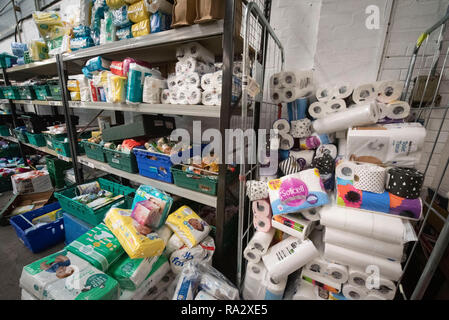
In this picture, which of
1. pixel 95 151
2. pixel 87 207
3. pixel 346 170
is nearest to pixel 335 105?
pixel 346 170

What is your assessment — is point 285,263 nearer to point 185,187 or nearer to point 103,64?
point 185,187

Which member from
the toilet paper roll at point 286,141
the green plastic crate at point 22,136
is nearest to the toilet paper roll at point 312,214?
the toilet paper roll at point 286,141

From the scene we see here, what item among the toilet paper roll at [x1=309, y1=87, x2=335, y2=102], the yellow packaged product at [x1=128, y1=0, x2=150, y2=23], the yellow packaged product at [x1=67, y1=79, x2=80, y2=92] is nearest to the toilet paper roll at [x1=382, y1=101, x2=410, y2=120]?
the toilet paper roll at [x1=309, y1=87, x2=335, y2=102]

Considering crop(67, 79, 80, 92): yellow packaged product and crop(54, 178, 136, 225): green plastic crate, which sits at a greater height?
crop(67, 79, 80, 92): yellow packaged product

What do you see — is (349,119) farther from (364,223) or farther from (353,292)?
(353,292)

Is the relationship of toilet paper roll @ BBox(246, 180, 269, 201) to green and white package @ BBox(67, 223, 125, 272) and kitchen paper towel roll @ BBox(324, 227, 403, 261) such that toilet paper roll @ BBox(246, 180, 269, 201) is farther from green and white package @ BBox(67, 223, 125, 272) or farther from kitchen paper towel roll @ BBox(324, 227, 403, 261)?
green and white package @ BBox(67, 223, 125, 272)

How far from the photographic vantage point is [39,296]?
0.81 m

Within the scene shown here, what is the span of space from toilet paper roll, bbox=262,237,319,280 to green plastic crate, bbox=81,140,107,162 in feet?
5.28

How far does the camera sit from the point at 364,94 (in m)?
1.13

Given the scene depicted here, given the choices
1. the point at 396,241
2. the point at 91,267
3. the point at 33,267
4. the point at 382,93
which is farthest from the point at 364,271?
the point at 33,267

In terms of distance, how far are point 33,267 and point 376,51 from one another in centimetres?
245

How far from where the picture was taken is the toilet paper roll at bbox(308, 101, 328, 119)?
3.88 ft
